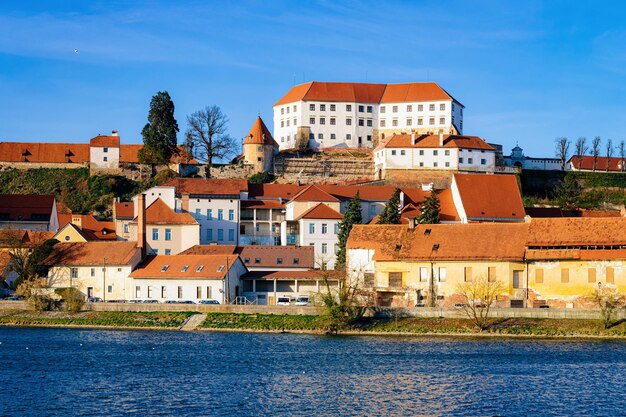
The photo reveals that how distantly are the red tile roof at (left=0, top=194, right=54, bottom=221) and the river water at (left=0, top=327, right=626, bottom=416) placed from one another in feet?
105

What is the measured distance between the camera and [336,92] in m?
114

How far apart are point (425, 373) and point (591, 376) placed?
677cm

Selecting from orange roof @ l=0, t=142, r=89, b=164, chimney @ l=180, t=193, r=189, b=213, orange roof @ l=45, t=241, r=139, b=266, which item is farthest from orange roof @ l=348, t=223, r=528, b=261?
orange roof @ l=0, t=142, r=89, b=164

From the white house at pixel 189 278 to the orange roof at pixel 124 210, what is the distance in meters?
19.0

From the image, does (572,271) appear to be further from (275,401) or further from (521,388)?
(275,401)

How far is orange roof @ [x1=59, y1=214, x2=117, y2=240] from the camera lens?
84481 mm

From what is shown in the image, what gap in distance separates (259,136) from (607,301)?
169ft

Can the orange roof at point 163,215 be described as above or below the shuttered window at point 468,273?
above

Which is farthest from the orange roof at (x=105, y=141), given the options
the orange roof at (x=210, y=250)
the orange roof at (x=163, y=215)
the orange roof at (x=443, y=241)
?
the orange roof at (x=443, y=241)

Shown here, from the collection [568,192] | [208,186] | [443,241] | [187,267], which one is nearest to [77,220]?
[208,186]

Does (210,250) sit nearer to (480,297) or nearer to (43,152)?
(480,297)

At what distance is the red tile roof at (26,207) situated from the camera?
88625mm

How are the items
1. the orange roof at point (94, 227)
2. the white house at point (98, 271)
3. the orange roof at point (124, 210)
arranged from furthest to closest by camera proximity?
the orange roof at point (124, 210)
the orange roof at point (94, 227)
the white house at point (98, 271)

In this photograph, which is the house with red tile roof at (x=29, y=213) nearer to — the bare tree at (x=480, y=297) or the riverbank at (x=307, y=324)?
the riverbank at (x=307, y=324)
